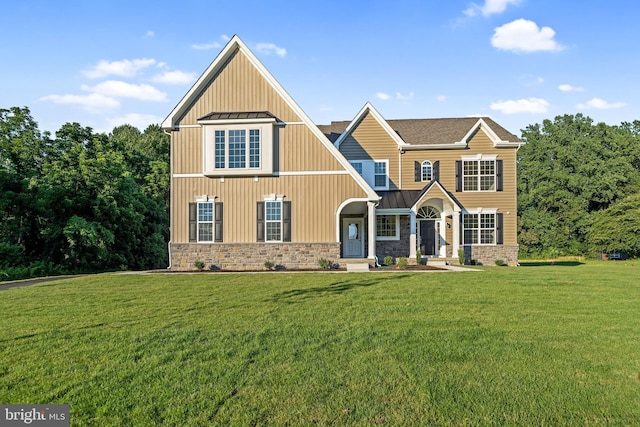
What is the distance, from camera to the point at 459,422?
3.61 meters

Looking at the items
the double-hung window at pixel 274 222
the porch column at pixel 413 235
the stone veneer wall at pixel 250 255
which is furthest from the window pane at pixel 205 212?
the porch column at pixel 413 235

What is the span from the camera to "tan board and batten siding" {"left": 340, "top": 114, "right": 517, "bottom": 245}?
21.5 m

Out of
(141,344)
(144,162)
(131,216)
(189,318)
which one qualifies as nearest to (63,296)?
(189,318)

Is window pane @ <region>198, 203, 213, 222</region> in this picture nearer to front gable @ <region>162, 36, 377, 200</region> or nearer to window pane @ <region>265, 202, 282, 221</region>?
front gable @ <region>162, 36, 377, 200</region>

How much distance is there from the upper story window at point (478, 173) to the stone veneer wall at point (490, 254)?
3068 millimetres

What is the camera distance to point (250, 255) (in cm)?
1828

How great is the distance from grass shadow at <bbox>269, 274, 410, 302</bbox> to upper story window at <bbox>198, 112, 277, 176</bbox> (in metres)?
7.28

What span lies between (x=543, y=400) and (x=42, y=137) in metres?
32.2

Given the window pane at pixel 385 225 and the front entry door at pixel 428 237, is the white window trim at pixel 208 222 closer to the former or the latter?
the window pane at pixel 385 225

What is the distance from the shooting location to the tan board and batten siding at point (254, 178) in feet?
59.6

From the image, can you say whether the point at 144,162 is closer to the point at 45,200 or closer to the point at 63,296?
the point at 45,200

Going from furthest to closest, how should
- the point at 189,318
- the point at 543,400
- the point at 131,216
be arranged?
the point at 131,216
the point at 189,318
the point at 543,400

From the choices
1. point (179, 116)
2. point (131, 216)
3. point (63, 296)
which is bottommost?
point (63, 296)

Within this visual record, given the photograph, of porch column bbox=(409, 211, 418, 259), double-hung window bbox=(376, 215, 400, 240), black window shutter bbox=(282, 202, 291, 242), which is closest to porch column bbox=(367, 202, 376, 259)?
porch column bbox=(409, 211, 418, 259)
